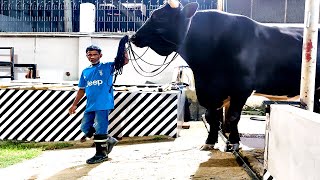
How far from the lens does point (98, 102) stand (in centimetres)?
555

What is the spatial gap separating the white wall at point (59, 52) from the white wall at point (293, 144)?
873 cm

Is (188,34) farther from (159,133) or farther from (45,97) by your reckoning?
(45,97)

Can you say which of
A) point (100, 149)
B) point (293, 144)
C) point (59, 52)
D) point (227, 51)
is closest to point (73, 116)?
point (100, 149)

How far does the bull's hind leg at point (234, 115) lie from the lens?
5727 millimetres

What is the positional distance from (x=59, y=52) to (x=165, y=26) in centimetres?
816

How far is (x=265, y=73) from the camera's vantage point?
19.3 feet

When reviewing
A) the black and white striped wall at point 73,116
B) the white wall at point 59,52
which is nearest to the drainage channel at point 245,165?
the black and white striped wall at point 73,116

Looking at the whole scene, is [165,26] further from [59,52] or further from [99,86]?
[59,52]

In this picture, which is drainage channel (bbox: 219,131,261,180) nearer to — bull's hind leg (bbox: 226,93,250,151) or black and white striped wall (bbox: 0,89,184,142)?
bull's hind leg (bbox: 226,93,250,151)

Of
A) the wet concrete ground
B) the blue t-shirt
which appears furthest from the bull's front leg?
the blue t-shirt

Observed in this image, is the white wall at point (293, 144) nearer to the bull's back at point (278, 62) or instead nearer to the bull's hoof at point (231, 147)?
the bull's hoof at point (231, 147)

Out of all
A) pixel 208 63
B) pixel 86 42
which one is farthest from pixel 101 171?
pixel 86 42

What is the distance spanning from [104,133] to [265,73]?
2775 millimetres

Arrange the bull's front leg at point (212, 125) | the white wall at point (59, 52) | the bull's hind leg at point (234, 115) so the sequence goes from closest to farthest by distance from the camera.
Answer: the bull's hind leg at point (234, 115)
the bull's front leg at point (212, 125)
the white wall at point (59, 52)
